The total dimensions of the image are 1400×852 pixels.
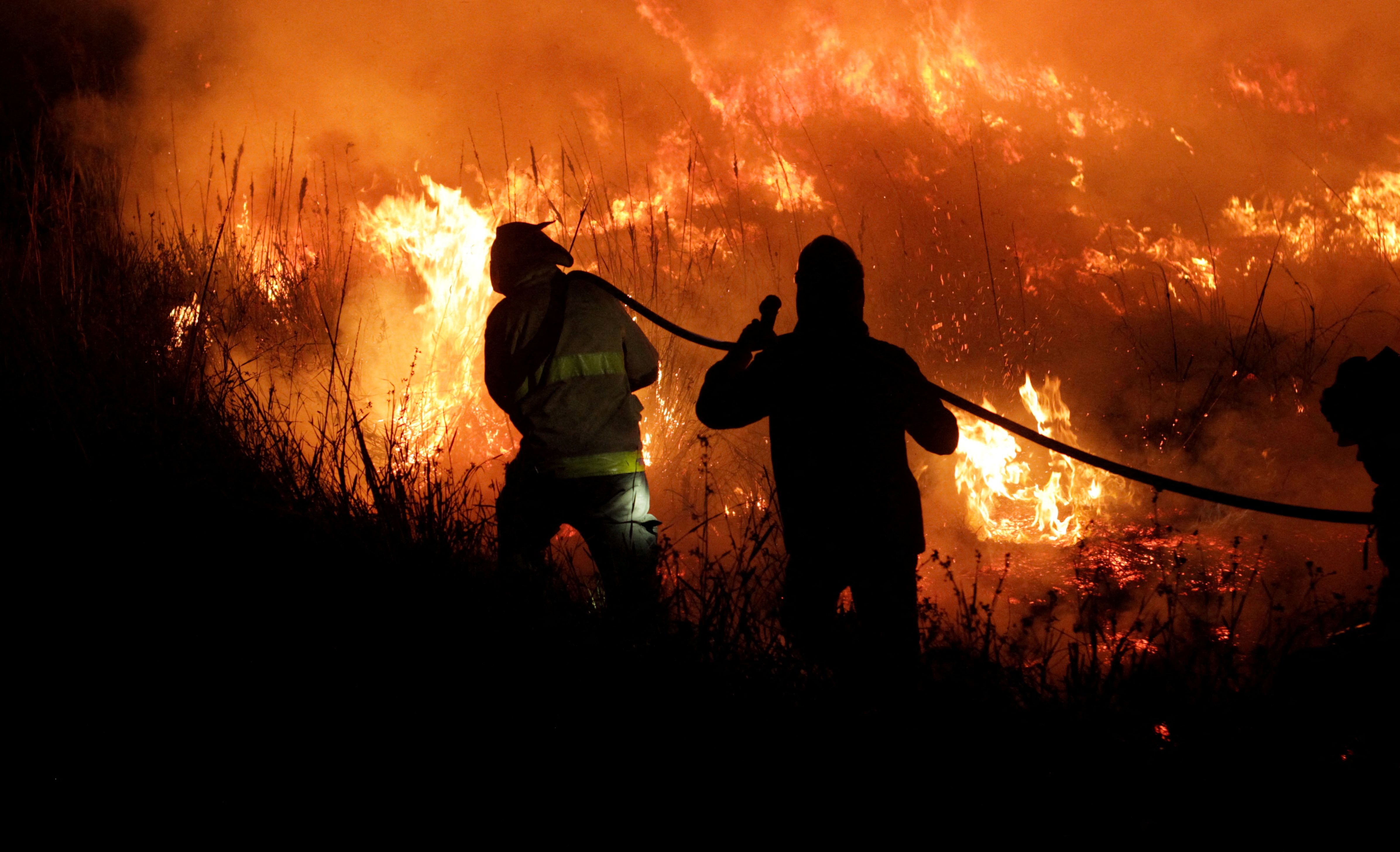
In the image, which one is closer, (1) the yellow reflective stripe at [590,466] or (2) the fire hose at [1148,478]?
(2) the fire hose at [1148,478]

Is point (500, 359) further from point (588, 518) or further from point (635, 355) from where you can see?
point (588, 518)

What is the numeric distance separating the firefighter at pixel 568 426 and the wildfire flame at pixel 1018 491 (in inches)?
110

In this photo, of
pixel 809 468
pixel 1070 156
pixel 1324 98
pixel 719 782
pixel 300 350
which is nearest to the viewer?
pixel 719 782

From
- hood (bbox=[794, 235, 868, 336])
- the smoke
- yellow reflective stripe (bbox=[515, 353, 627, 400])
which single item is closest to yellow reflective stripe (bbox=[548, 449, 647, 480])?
yellow reflective stripe (bbox=[515, 353, 627, 400])

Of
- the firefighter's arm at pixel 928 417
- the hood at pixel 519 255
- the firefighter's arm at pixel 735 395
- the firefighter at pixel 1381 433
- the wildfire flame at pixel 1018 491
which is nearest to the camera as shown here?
the firefighter at pixel 1381 433

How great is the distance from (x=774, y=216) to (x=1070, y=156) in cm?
283

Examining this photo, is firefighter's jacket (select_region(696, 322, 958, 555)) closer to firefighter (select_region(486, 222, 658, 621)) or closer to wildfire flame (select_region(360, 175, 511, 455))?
firefighter (select_region(486, 222, 658, 621))

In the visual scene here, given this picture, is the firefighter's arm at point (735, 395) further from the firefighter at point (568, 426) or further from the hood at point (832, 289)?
the firefighter at point (568, 426)

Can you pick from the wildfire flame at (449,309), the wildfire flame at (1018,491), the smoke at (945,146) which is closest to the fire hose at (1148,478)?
the wildfire flame at (1018,491)

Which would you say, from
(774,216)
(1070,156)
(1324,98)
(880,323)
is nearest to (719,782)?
(880,323)

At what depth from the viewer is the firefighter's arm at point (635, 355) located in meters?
3.24

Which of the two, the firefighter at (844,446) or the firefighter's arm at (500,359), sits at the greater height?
the firefighter's arm at (500,359)

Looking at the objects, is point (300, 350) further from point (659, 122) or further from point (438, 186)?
point (659, 122)

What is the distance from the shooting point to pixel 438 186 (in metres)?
6.21
